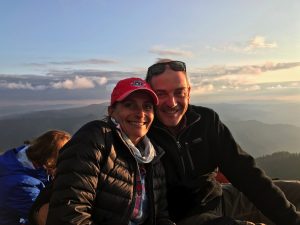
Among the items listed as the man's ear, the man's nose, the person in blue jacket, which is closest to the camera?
the man's ear

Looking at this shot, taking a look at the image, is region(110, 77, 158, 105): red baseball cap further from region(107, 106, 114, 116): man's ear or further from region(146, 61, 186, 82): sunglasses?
region(146, 61, 186, 82): sunglasses

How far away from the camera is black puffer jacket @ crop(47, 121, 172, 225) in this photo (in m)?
2.70

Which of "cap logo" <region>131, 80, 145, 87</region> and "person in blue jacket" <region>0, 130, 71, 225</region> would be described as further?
"person in blue jacket" <region>0, 130, 71, 225</region>

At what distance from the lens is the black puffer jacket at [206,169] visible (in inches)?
155

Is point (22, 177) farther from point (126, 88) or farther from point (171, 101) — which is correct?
point (126, 88)

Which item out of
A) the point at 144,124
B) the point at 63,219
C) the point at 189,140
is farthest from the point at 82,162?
the point at 189,140

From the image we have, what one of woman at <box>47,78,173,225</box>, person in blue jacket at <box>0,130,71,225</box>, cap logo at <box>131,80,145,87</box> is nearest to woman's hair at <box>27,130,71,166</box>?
person in blue jacket at <box>0,130,71,225</box>

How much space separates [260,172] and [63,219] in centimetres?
213

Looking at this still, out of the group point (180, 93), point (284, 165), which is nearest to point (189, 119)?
point (180, 93)

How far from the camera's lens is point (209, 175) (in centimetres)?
416

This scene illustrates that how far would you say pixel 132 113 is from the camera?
10.9ft

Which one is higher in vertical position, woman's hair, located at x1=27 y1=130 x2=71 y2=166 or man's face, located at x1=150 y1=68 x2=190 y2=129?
man's face, located at x1=150 y1=68 x2=190 y2=129

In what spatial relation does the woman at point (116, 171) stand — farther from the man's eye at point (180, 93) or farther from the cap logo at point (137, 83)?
the man's eye at point (180, 93)

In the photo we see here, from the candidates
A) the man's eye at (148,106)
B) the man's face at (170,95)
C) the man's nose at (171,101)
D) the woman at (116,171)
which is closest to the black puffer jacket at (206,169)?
the man's face at (170,95)
